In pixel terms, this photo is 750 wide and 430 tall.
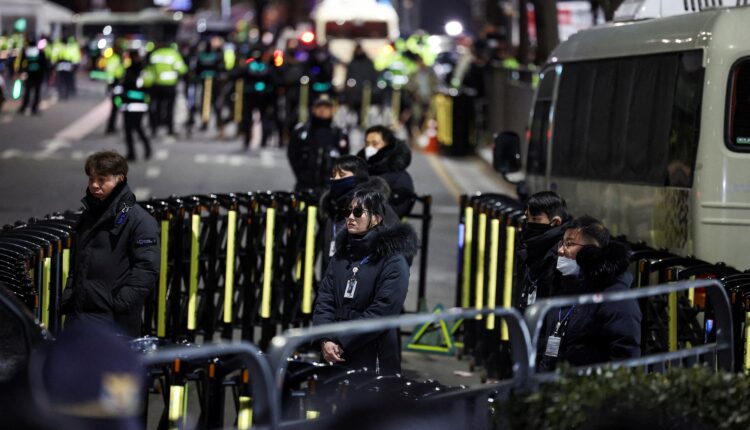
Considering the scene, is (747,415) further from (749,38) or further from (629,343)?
(749,38)

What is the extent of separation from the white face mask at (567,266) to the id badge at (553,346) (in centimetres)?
36

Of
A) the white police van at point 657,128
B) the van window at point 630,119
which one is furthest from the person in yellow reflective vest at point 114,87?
the van window at point 630,119

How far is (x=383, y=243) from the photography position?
8.62 meters

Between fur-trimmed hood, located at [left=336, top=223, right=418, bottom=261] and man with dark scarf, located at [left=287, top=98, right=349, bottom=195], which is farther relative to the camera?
man with dark scarf, located at [left=287, top=98, right=349, bottom=195]

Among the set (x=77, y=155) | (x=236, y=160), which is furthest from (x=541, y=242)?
(x=77, y=155)

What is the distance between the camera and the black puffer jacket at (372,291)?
28.1 feet

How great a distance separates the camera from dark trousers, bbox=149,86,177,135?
30578mm

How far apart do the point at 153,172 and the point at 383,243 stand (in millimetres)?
17938

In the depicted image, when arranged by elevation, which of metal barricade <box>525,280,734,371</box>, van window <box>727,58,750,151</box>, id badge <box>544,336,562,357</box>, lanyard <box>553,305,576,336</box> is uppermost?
van window <box>727,58,750,151</box>

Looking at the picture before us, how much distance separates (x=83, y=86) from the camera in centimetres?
5366

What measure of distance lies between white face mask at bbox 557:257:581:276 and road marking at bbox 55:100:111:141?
25.3 meters

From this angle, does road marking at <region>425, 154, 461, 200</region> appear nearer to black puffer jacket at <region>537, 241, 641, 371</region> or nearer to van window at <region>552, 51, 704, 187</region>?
van window at <region>552, 51, 704, 187</region>

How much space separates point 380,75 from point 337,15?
60.7ft

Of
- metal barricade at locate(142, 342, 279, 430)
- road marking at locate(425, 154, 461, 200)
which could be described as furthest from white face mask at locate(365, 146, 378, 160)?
road marking at locate(425, 154, 461, 200)
